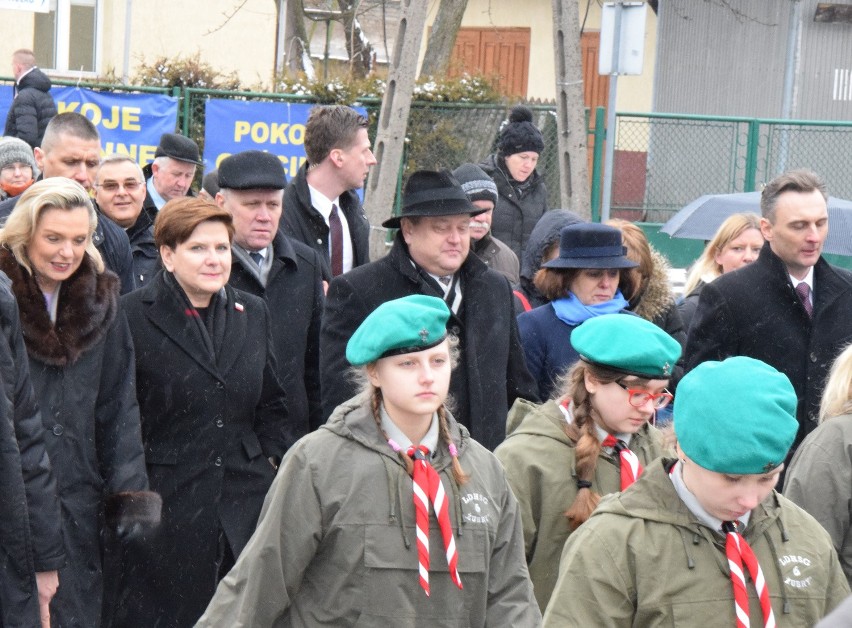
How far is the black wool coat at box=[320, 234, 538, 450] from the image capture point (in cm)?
568

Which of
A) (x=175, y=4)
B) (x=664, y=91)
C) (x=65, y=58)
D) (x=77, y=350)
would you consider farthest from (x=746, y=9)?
(x=77, y=350)

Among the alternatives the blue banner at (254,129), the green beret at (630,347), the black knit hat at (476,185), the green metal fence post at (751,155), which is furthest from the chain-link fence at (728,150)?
the green beret at (630,347)

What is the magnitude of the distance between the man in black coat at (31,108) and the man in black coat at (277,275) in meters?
8.46

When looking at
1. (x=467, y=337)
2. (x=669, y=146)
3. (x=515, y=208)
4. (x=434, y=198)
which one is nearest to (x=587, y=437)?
(x=467, y=337)

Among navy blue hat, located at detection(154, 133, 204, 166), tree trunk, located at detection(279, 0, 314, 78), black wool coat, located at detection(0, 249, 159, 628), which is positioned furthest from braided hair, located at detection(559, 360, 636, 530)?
tree trunk, located at detection(279, 0, 314, 78)

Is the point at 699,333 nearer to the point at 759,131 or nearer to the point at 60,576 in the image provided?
the point at 60,576

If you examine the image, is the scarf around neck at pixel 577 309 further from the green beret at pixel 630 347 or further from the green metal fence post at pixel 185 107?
the green metal fence post at pixel 185 107

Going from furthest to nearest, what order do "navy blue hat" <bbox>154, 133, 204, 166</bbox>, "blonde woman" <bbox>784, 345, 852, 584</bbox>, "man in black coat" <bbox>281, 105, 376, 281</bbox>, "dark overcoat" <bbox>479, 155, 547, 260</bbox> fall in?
"dark overcoat" <bbox>479, 155, 547, 260</bbox> → "navy blue hat" <bbox>154, 133, 204, 166</bbox> → "man in black coat" <bbox>281, 105, 376, 281</bbox> → "blonde woman" <bbox>784, 345, 852, 584</bbox>

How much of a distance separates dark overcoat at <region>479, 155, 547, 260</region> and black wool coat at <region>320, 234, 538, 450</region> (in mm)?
5413

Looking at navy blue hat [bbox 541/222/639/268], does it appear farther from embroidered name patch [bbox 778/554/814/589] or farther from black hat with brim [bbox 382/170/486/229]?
embroidered name patch [bbox 778/554/814/589]

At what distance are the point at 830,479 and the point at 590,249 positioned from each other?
6.25ft

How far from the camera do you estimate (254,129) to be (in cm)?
1540

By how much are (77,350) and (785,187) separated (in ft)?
10.3

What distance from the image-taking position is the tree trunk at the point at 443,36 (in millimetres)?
22062
